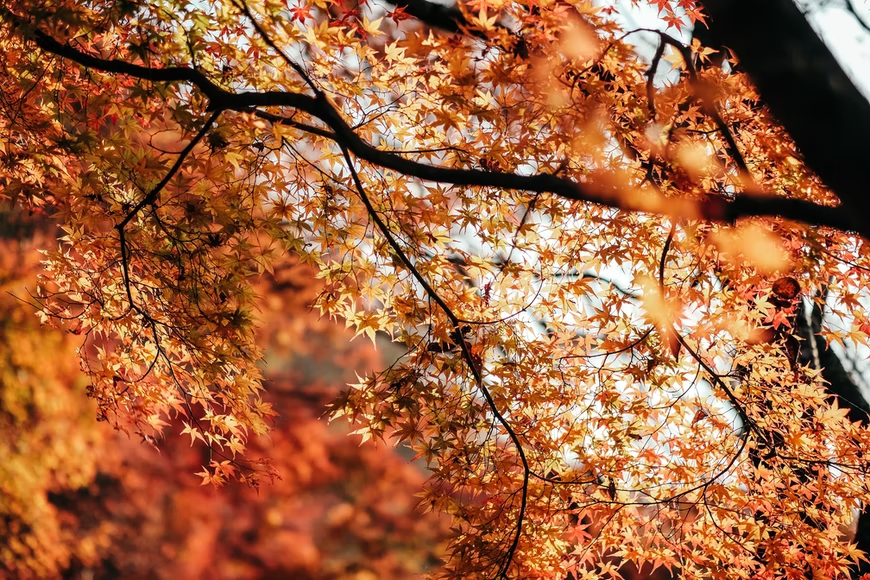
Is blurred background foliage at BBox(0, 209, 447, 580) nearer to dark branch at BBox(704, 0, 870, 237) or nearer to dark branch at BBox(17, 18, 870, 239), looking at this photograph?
dark branch at BBox(17, 18, 870, 239)

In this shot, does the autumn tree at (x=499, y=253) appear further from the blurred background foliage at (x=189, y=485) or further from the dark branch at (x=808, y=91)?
the blurred background foliage at (x=189, y=485)

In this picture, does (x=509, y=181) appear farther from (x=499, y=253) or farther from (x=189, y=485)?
(x=189, y=485)

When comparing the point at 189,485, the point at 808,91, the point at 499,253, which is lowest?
the point at 808,91

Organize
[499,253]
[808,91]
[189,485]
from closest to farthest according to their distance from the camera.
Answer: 1. [808,91]
2. [499,253]
3. [189,485]

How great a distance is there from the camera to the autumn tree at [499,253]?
2075 millimetres

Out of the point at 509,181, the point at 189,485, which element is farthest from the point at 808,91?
the point at 189,485

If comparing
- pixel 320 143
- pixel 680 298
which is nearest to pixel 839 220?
pixel 680 298

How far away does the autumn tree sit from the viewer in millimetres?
2075

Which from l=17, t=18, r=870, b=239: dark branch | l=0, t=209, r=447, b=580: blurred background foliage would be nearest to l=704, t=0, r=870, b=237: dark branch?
l=17, t=18, r=870, b=239: dark branch

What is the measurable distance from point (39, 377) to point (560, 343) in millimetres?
6036

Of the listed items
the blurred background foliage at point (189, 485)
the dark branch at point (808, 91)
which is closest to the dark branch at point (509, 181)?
the dark branch at point (808, 91)

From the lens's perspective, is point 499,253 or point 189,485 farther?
point 189,485

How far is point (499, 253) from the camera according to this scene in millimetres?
2691

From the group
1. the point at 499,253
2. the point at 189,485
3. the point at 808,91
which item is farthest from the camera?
the point at 189,485
